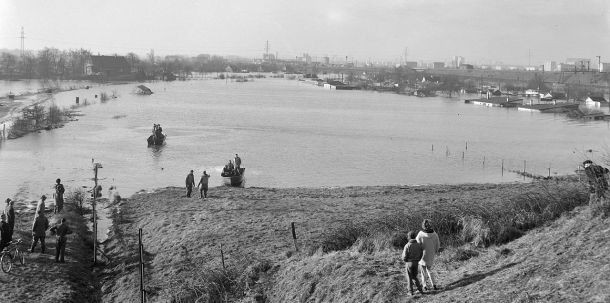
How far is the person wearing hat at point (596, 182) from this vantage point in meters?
7.99

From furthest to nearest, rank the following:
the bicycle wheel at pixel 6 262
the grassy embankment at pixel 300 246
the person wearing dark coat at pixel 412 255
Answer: the bicycle wheel at pixel 6 262, the grassy embankment at pixel 300 246, the person wearing dark coat at pixel 412 255

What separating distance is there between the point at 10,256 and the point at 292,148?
21.5 meters

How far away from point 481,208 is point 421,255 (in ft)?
14.0

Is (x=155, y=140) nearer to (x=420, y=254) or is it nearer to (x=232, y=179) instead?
(x=232, y=179)

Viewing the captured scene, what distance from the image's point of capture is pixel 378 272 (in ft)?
26.7

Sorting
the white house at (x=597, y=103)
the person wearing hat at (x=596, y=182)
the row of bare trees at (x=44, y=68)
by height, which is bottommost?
the person wearing hat at (x=596, y=182)

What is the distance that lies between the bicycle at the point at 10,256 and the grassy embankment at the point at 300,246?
4.82ft

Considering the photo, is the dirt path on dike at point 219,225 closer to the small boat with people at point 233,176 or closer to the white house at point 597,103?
the small boat with people at point 233,176

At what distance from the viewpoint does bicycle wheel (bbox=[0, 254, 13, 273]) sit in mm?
9688

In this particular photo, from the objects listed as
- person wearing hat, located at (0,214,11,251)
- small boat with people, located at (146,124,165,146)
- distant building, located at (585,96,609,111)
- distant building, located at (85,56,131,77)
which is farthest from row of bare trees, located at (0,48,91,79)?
person wearing hat, located at (0,214,11,251)

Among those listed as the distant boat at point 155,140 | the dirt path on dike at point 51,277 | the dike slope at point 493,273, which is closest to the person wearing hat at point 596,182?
the dike slope at point 493,273

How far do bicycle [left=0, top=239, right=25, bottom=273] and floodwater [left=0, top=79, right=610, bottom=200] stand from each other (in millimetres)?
8758

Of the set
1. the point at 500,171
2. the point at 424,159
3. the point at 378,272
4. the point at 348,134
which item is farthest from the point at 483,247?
the point at 348,134

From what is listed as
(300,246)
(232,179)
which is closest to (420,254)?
(300,246)
